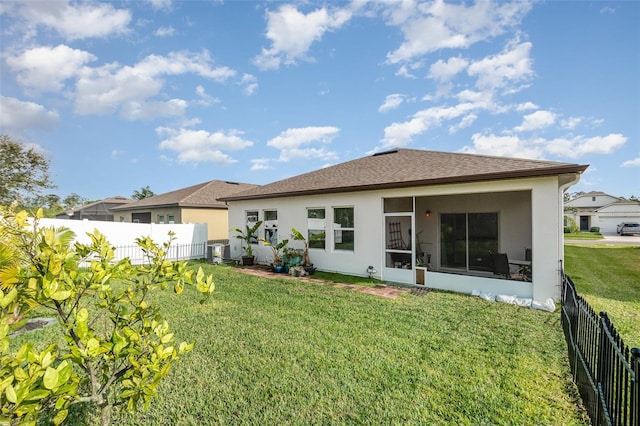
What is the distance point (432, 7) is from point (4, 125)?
1186 inches

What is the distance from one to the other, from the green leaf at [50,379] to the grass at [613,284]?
25.7ft

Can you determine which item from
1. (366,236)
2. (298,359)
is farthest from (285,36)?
(298,359)

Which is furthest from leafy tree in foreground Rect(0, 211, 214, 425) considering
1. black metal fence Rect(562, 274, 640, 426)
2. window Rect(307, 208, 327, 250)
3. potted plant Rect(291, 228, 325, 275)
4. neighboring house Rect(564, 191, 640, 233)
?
neighboring house Rect(564, 191, 640, 233)

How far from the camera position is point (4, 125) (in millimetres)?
20953

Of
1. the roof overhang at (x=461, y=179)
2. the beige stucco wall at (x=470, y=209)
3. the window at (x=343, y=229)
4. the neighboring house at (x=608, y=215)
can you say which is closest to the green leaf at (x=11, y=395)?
the roof overhang at (x=461, y=179)

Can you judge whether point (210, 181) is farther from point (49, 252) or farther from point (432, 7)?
point (49, 252)

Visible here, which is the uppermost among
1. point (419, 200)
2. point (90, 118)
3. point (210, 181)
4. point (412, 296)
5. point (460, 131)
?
point (90, 118)

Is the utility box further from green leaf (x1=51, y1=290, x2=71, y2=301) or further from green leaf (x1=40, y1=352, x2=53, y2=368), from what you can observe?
green leaf (x1=40, y1=352, x2=53, y2=368)

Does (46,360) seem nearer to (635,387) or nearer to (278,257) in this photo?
(635,387)

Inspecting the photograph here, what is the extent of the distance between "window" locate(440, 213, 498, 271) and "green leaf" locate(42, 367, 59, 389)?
12.4 meters

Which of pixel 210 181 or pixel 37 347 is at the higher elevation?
pixel 210 181

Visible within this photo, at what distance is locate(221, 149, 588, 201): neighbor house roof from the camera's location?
766 cm

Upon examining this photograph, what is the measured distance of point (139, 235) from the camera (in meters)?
15.6

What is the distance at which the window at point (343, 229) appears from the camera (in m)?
11.1
